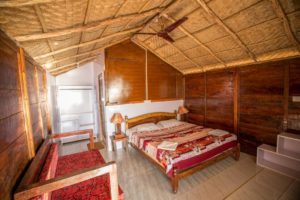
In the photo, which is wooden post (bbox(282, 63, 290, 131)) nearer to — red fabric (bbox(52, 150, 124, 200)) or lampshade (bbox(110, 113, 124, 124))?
red fabric (bbox(52, 150, 124, 200))

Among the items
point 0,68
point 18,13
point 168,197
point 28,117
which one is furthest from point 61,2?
point 168,197

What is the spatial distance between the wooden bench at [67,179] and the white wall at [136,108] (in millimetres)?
1309

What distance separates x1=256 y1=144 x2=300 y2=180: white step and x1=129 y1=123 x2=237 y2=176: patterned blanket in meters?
0.66

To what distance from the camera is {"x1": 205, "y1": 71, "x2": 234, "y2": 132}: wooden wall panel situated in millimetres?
4055

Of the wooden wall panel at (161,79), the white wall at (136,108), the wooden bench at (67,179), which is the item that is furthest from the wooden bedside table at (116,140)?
the wooden wall panel at (161,79)

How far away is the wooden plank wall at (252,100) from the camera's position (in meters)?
2.98

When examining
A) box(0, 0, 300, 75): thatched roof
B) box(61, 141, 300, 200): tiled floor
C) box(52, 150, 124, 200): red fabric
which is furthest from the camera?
box(61, 141, 300, 200): tiled floor

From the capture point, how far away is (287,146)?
297cm

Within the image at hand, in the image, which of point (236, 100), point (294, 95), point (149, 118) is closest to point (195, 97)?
point (236, 100)

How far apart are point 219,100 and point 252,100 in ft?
2.96

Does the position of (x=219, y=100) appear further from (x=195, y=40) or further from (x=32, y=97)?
(x=32, y=97)

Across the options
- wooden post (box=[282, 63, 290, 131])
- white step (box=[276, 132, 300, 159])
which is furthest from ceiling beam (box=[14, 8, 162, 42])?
white step (box=[276, 132, 300, 159])

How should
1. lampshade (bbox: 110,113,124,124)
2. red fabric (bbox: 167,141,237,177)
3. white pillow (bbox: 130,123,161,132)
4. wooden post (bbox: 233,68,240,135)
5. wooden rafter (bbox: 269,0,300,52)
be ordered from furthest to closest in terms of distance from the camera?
white pillow (bbox: 130,123,161,132) → wooden post (bbox: 233,68,240,135) → lampshade (bbox: 110,113,124,124) → red fabric (bbox: 167,141,237,177) → wooden rafter (bbox: 269,0,300,52)

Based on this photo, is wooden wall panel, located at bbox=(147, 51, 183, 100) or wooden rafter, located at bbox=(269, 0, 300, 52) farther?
wooden wall panel, located at bbox=(147, 51, 183, 100)
